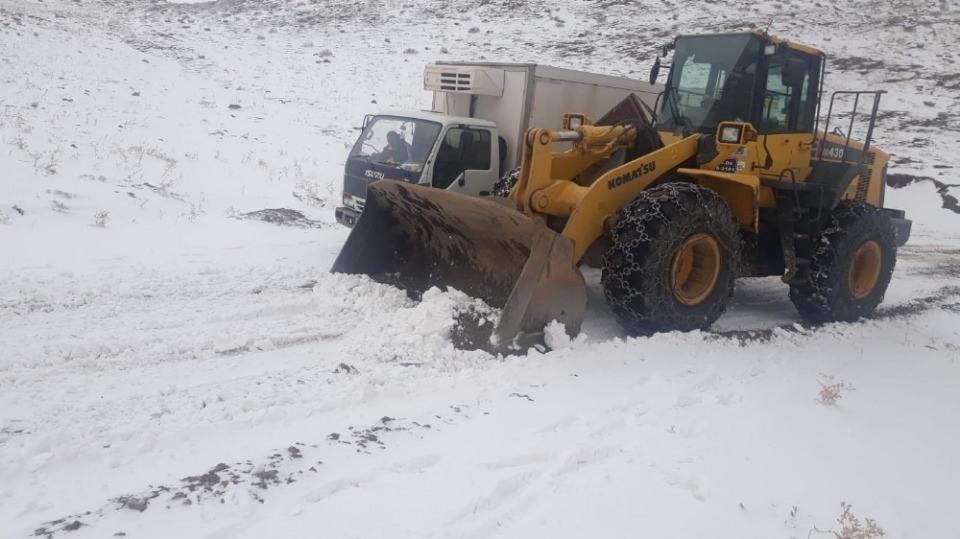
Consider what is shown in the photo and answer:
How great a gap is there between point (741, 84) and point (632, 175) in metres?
1.62

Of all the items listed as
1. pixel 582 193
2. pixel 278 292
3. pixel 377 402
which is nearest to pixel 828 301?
pixel 582 193

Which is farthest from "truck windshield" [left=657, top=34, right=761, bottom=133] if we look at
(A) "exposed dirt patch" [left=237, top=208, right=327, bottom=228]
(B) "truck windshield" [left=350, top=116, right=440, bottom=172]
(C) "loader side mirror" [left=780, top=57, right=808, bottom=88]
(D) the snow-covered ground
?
(A) "exposed dirt patch" [left=237, top=208, right=327, bottom=228]

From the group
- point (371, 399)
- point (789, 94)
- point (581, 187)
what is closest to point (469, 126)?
point (581, 187)

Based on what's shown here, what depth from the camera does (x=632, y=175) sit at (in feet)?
20.3

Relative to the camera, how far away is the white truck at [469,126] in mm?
8664

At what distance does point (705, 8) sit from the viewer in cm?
2909

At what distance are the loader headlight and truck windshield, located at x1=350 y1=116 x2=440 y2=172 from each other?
3417 mm

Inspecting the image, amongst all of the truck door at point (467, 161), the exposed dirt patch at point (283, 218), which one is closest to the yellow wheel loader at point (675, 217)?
the truck door at point (467, 161)

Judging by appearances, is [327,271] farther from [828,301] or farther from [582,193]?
[828,301]

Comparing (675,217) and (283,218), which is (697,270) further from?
(283,218)

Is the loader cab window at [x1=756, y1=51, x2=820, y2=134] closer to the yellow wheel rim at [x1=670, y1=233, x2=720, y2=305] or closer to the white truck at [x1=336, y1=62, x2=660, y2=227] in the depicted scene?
the yellow wheel rim at [x1=670, y1=233, x2=720, y2=305]

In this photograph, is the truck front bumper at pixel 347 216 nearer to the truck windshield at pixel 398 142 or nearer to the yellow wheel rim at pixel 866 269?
the truck windshield at pixel 398 142

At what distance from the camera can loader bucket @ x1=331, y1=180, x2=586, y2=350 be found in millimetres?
5395

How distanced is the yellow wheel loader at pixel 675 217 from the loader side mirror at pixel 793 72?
0.06 ft
